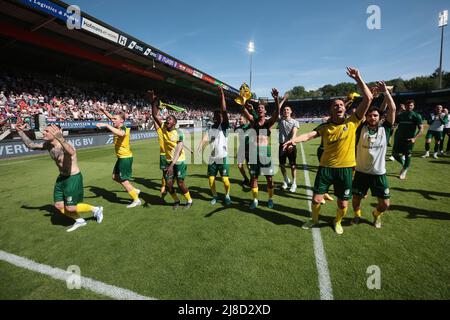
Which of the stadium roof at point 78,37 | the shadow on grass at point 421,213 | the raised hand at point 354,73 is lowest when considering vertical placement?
the shadow on grass at point 421,213

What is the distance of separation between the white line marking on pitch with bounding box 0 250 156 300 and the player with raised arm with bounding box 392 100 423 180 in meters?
8.40

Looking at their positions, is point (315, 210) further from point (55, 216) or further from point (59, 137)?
point (55, 216)

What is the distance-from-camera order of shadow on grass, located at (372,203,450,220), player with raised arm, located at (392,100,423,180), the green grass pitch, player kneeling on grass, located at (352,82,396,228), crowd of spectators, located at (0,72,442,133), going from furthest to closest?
1. crowd of spectators, located at (0,72,442,133)
2. player with raised arm, located at (392,100,423,180)
3. shadow on grass, located at (372,203,450,220)
4. player kneeling on grass, located at (352,82,396,228)
5. the green grass pitch

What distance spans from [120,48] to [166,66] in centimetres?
774

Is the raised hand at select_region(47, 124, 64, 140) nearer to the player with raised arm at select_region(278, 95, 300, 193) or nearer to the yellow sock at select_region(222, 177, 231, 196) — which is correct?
the yellow sock at select_region(222, 177, 231, 196)

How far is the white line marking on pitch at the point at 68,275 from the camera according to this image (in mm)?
2818

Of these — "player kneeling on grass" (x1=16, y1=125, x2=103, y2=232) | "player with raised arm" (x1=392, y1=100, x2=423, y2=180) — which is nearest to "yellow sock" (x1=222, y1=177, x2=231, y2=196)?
"player kneeling on grass" (x1=16, y1=125, x2=103, y2=232)

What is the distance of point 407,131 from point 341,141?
17.3 feet

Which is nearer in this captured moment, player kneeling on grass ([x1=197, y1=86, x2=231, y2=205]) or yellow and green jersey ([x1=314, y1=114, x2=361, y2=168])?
yellow and green jersey ([x1=314, y1=114, x2=361, y2=168])

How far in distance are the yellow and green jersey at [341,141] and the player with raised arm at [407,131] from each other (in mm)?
4861

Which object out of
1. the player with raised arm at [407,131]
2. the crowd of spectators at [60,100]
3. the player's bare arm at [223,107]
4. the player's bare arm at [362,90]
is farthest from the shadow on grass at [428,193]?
the crowd of spectators at [60,100]

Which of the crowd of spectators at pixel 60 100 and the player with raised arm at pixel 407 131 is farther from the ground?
the crowd of spectators at pixel 60 100

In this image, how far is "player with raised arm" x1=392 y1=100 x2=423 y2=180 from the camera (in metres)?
7.05

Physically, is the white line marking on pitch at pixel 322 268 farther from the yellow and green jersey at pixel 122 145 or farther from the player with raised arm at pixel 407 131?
the player with raised arm at pixel 407 131
